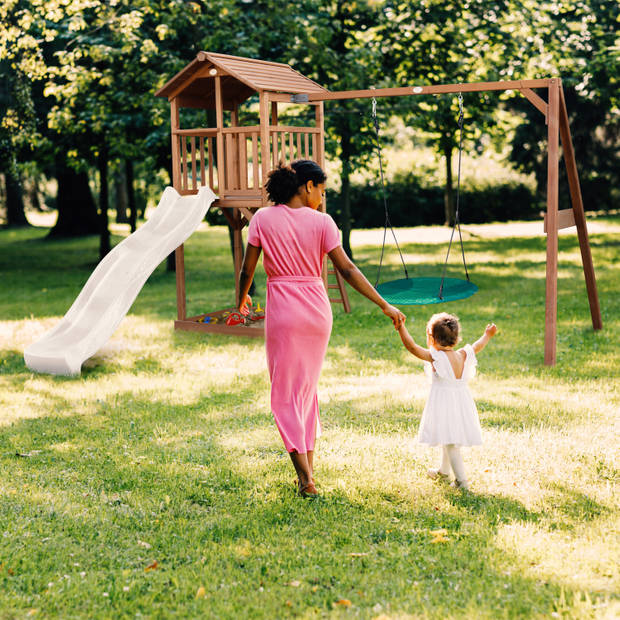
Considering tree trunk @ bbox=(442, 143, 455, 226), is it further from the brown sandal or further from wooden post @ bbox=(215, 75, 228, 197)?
the brown sandal

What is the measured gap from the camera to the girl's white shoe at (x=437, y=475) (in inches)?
201

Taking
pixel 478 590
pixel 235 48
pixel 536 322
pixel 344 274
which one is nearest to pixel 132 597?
pixel 478 590

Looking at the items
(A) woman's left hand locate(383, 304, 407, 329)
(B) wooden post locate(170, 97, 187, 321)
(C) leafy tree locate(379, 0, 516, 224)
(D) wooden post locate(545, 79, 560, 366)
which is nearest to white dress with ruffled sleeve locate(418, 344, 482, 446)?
(A) woman's left hand locate(383, 304, 407, 329)

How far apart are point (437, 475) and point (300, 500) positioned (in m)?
0.92

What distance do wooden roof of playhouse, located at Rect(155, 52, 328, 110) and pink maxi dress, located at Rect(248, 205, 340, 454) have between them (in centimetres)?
530

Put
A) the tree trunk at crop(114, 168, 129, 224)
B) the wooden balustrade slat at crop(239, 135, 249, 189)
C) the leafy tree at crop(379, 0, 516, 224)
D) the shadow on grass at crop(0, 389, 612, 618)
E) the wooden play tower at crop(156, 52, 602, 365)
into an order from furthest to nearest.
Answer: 1. the tree trunk at crop(114, 168, 129, 224)
2. the leafy tree at crop(379, 0, 516, 224)
3. the wooden balustrade slat at crop(239, 135, 249, 189)
4. the wooden play tower at crop(156, 52, 602, 365)
5. the shadow on grass at crop(0, 389, 612, 618)

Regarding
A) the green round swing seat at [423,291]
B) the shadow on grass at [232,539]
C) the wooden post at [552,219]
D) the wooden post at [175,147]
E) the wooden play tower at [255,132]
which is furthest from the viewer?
the wooden post at [175,147]

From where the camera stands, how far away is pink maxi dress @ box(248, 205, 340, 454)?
472 cm

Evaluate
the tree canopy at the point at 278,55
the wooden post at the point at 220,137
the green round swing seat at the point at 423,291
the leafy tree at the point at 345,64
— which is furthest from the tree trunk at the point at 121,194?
the green round swing seat at the point at 423,291

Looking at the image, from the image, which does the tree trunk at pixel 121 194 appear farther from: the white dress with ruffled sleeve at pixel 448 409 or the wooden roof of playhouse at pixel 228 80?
the white dress with ruffled sleeve at pixel 448 409

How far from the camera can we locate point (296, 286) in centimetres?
475

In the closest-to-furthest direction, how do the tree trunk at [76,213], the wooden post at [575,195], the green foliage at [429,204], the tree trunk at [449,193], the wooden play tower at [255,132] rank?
the wooden play tower at [255,132] < the wooden post at [575,195] < the tree trunk at [449,193] < the tree trunk at [76,213] < the green foliage at [429,204]

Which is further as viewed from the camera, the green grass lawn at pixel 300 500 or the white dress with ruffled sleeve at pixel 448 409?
the white dress with ruffled sleeve at pixel 448 409

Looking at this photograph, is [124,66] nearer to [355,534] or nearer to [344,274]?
[344,274]
